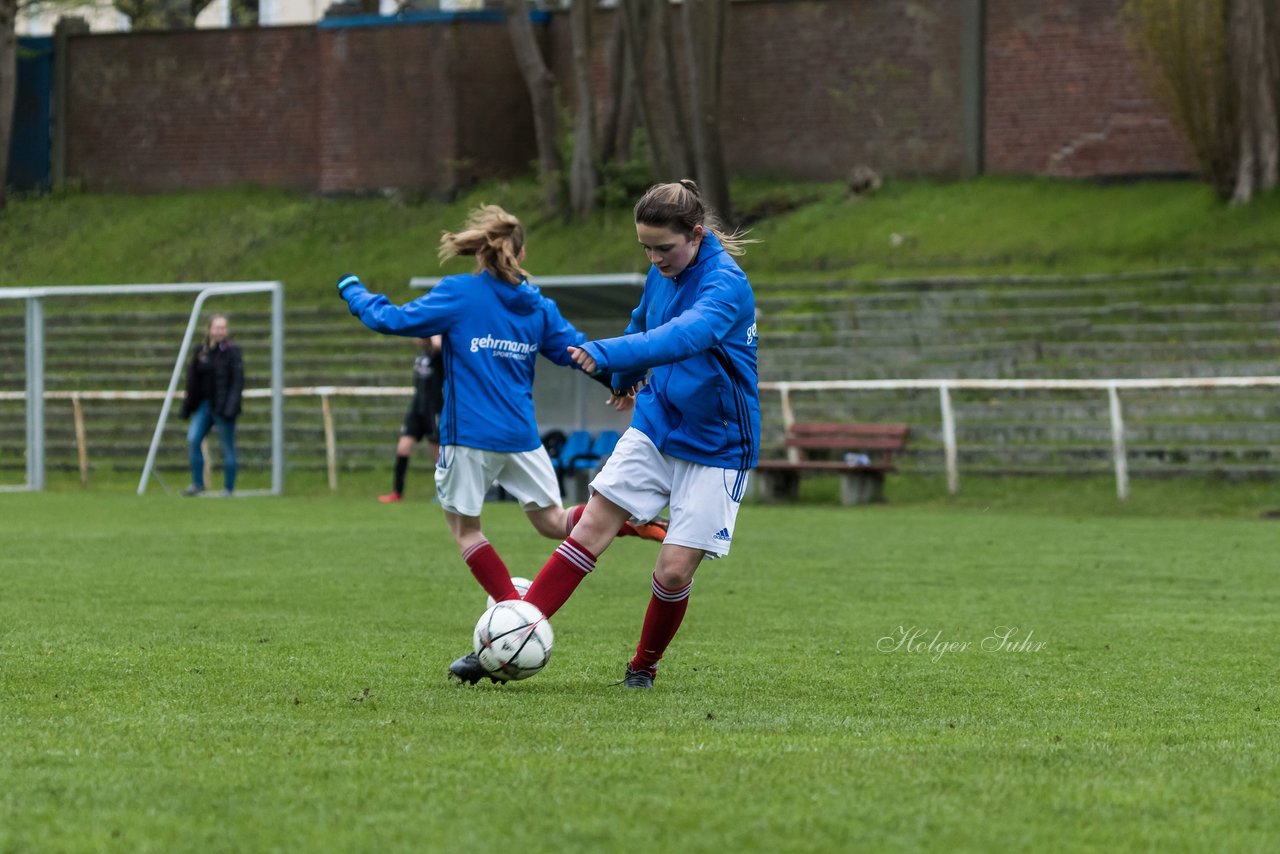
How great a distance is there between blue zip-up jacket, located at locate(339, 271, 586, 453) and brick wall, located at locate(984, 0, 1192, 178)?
79.8ft

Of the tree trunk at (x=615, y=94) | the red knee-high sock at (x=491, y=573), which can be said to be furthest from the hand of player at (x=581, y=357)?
the tree trunk at (x=615, y=94)

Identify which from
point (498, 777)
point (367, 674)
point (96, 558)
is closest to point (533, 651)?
point (367, 674)

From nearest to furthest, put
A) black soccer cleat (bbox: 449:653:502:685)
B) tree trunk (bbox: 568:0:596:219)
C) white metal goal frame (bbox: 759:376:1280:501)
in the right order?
black soccer cleat (bbox: 449:653:502:685) < white metal goal frame (bbox: 759:376:1280:501) < tree trunk (bbox: 568:0:596:219)

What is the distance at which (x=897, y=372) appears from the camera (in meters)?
23.5

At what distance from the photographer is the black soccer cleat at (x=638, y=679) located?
275 inches

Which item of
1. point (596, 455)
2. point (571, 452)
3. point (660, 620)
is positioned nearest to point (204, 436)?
point (571, 452)

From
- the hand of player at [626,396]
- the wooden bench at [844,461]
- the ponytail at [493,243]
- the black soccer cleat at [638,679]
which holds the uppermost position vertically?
the ponytail at [493,243]

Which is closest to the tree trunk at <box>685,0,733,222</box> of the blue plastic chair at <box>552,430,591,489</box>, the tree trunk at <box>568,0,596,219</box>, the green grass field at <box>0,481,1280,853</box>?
the tree trunk at <box>568,0,596,219</box>

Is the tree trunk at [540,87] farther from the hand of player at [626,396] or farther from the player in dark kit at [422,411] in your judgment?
the hand of player at [626,396]

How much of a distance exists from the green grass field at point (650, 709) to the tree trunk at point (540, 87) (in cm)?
2036

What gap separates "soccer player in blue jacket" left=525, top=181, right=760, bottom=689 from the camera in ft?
22.2

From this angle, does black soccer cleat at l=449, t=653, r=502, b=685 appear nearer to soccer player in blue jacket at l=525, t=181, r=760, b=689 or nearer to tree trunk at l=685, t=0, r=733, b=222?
soccer player in blue jacket at l=525, t=181, r=760, b=689

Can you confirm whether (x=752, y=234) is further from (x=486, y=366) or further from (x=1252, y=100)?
(x=486, y=366)

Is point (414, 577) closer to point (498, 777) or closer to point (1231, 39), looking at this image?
point (498, 777)
